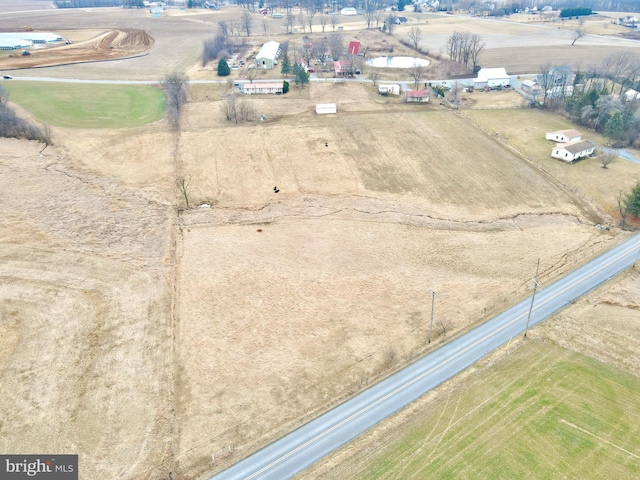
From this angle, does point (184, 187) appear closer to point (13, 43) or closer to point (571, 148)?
point (571, 148)

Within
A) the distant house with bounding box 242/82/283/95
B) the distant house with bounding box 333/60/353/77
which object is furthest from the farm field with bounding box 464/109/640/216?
the distant house with bounding box 242/82/283/95

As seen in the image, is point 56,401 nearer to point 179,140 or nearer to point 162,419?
point 162,419

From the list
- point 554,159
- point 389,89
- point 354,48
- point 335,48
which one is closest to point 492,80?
point 389,89

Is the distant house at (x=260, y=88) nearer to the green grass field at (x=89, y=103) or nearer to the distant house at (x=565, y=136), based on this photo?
the green grass field at (x=89, y=103)

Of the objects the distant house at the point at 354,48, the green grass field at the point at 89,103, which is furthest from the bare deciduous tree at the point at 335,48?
the green grass field at the point at 89,103

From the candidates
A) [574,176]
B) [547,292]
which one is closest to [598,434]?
[547,292]
